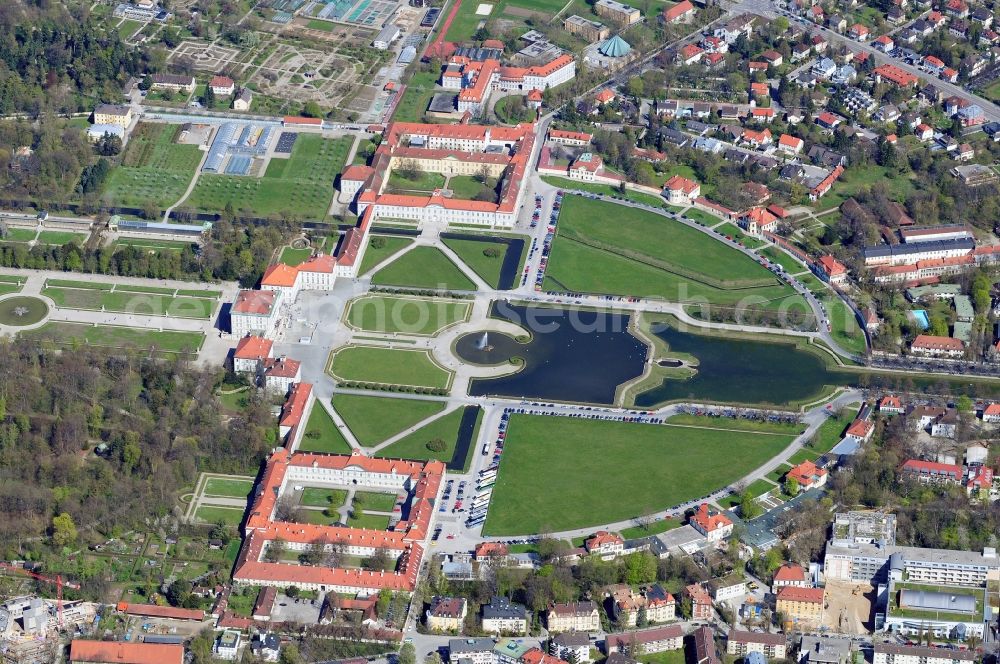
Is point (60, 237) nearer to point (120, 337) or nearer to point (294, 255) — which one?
point (120, 337)

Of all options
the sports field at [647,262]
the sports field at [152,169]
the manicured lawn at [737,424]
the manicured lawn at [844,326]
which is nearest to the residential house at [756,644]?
the manicured lawn at [737,424]

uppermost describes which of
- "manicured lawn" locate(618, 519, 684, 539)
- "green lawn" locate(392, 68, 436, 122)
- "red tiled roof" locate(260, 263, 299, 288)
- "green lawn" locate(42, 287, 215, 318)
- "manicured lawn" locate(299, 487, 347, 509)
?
"manicured lawn" locate(618, 519, 684, 539)

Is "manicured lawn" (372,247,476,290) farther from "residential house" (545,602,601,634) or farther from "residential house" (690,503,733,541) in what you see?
"residential house" (545,602,601,634)

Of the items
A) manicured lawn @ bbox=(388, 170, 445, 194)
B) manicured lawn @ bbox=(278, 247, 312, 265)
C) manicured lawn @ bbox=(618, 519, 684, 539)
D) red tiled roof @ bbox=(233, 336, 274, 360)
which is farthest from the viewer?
manicured lawn @ bbox=(388, 170, 445, 194)

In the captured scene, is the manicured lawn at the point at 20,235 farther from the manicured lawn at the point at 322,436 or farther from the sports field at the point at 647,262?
the sports field at the point at 647,262

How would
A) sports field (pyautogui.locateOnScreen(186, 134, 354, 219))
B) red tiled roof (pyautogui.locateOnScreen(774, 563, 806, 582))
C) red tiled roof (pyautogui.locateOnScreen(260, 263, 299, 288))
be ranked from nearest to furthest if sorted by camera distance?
red tiled roof (pyautogui.locateOnScreen(774, 563, 806, 582)) → red tiled roof (pyautogui.locateOnScreen(260, 263, 299, 288)) → sports field (pyautogui.locateOnScreen(186, 134, 354, 219))

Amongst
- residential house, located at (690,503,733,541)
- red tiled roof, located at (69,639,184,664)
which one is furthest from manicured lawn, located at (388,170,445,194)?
red tiled roof, located at (69,639,184,664)

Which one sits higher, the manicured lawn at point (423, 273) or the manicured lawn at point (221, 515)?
the manicured lawn at point (423, 273)
